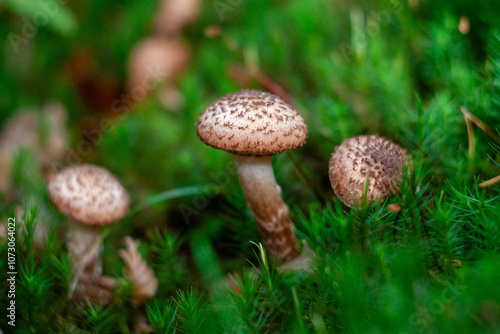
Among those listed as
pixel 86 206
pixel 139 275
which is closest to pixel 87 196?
pixel 86 206

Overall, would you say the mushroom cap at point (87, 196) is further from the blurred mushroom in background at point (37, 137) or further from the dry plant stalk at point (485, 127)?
the dry plant stalk at point (485, 127)

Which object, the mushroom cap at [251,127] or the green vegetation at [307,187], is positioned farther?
the mushroom cap at [251,127]

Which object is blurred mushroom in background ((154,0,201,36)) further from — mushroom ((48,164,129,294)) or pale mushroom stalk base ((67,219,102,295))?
pale mushroom stalk base ((67,219,102,295))

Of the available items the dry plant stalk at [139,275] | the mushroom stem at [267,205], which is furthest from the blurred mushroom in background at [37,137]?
the mushroom stem at [267,205]

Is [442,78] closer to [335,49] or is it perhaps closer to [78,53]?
[335,49]

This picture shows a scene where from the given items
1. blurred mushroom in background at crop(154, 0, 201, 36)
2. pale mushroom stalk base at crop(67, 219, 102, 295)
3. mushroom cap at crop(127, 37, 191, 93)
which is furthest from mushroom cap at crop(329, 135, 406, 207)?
blurred mushroom in background at crop(154, 0, 201, 36)

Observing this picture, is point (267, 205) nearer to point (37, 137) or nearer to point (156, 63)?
point (37, 137)

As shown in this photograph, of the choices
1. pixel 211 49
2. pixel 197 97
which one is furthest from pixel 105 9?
pixel 197 97
